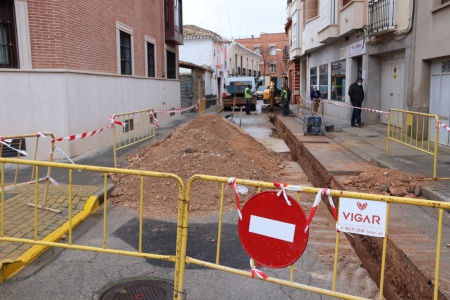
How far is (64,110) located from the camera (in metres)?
10.2

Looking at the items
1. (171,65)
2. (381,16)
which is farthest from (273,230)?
(171,65)

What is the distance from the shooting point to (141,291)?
4031mm

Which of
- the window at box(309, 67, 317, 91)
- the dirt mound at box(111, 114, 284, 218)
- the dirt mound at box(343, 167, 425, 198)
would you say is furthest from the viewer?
the window at box(309, 67, 317, 91)

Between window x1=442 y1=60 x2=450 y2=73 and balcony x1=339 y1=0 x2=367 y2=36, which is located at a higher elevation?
balcony x1=339 y1=0 x2=367 y2=36

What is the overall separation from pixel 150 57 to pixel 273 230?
1722 cm

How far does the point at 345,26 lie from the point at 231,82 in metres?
16.6

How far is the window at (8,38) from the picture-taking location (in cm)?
985

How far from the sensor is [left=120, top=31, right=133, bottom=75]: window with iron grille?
1530 cm

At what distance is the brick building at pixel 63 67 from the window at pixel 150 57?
3.33 metres

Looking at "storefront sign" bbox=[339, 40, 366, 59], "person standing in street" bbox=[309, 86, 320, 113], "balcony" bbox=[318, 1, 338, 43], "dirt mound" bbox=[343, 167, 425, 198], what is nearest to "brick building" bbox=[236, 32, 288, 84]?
"person standing in street" bbox=[309, 86, 320, 113]

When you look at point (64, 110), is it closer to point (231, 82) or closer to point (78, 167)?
point (78, 167)

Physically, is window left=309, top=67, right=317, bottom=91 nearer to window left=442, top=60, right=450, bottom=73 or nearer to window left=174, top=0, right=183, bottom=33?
window left=174, top=0, right=183, bottom=33

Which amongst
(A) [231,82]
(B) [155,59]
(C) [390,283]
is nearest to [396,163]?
(C) [390,283]

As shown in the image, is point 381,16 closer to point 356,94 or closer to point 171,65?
point 356,94
